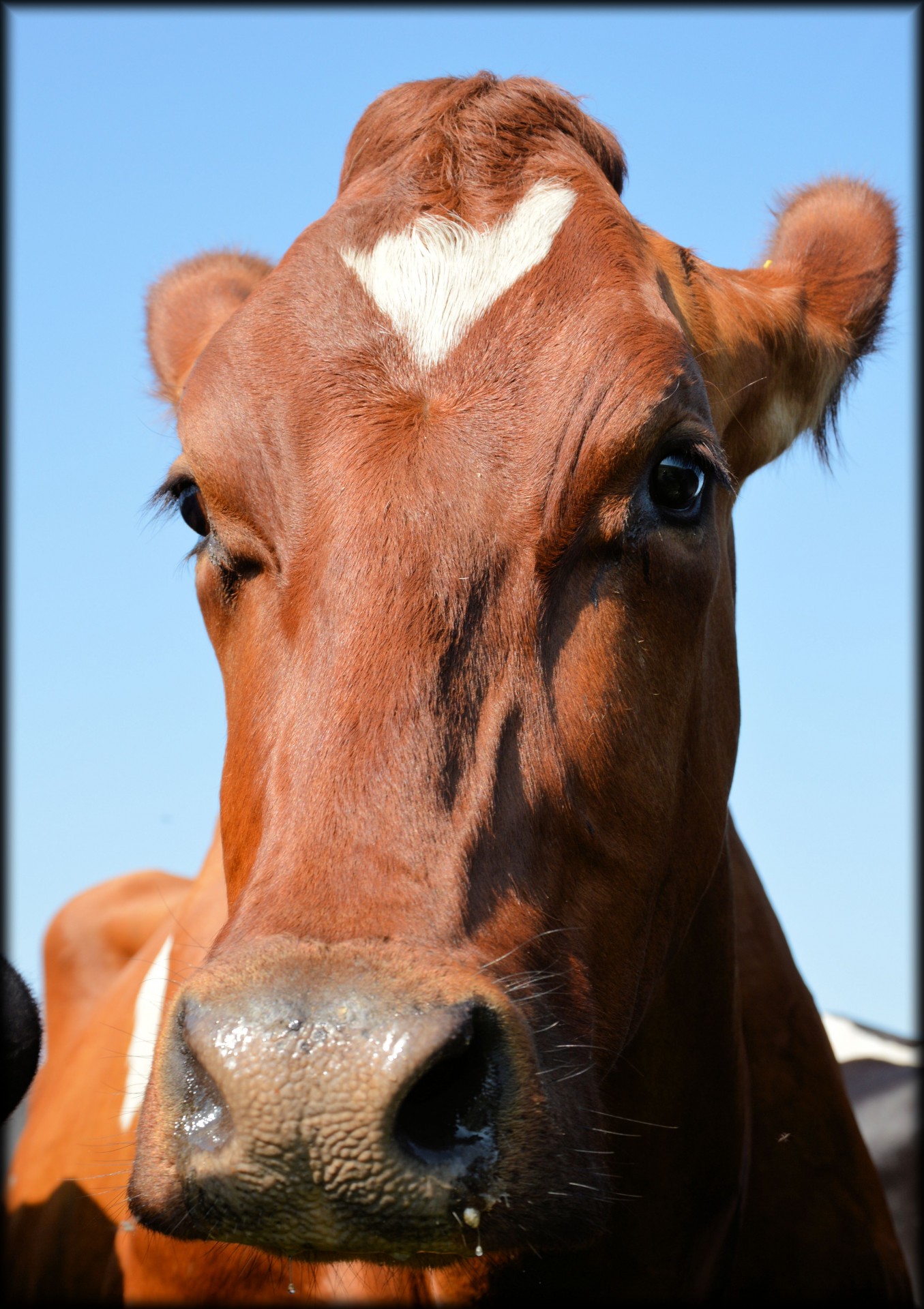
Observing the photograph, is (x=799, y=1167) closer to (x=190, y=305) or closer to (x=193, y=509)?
(x=193, y=509)

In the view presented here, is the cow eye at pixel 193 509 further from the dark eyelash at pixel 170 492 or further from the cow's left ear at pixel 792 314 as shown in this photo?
the cow's left ear at pixel 792 314

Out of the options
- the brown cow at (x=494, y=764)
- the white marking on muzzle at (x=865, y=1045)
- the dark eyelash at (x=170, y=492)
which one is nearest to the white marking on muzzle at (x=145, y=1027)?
the brown cow at (x=494, y=764)

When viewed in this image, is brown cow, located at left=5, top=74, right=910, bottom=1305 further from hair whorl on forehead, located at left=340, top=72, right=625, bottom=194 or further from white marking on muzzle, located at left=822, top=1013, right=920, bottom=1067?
white marking on muzzle, located at left=822, top=1013, right=920, bottom=1067

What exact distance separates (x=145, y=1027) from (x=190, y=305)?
8.87 ft

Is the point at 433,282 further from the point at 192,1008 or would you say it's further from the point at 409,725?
the point at 192,1008

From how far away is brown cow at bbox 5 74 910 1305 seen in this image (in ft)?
6.76

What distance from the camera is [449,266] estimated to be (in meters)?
2.95

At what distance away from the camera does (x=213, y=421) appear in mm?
2979

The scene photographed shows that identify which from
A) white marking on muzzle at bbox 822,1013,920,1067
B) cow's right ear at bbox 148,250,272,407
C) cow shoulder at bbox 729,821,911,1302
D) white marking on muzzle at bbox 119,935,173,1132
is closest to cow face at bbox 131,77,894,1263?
cow shoulder at bbox 729,821,911,1302

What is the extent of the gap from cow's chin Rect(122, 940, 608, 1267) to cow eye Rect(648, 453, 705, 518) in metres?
1.28

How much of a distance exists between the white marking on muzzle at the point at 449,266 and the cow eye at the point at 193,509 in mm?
701

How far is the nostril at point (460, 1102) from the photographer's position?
2.02m

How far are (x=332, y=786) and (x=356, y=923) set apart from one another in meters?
0.31

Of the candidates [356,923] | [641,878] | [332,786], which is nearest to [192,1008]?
[356,923]
